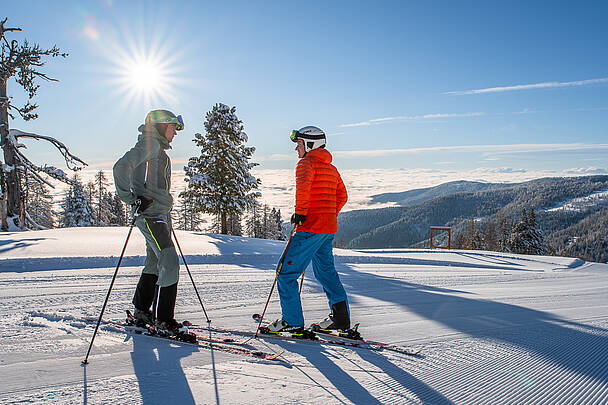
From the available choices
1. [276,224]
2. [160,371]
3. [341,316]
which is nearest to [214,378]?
[160,371]

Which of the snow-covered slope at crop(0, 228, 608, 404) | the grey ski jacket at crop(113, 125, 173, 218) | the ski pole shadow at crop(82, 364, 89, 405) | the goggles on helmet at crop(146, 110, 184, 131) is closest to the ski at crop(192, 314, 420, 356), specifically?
the snow-covered slope at crop(0, 228, 608, 404)

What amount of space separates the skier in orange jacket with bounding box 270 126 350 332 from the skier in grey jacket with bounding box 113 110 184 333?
1129mm

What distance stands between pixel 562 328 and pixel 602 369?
1321 mm

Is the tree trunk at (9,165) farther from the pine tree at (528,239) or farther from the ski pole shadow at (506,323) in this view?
the pine tree at (528,239)

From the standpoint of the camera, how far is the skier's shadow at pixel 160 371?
96.0 inches

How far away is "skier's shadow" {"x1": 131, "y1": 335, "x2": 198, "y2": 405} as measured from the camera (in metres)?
2.44

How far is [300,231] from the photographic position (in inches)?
152

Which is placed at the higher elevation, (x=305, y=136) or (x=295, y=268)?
(x=305, y=136)

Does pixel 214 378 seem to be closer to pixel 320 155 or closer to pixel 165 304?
pixel 165 304

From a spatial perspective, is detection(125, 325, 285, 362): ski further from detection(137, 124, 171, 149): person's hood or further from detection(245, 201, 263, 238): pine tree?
detection(245, 201, 263, 238): pine tree

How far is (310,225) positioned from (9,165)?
17.9 meters

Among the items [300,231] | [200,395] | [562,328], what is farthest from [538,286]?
[200,395]

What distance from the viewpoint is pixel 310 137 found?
391cm

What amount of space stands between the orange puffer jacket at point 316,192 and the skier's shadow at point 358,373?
118 cm
